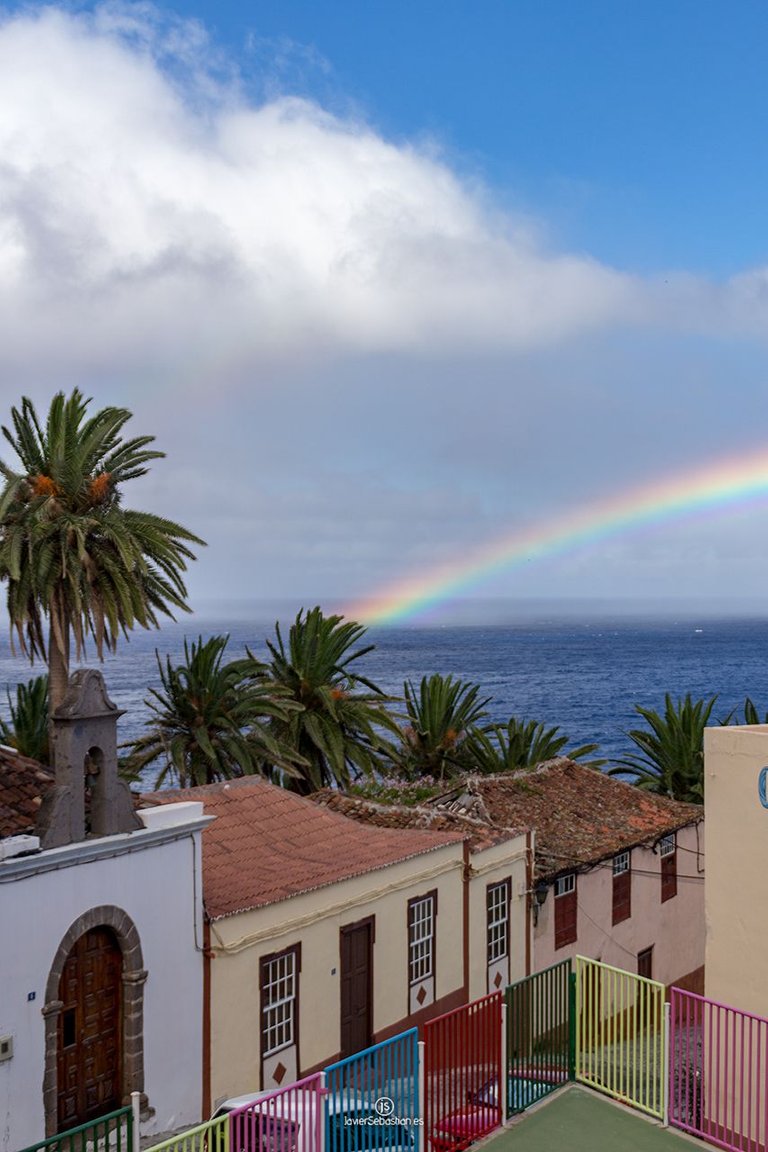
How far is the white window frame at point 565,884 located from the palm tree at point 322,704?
30.1 feet

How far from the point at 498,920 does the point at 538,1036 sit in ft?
30.6

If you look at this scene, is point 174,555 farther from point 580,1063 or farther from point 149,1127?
point 580,1063

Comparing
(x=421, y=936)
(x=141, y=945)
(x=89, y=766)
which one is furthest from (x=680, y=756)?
(x=89, y=766)

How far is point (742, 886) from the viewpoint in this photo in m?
14.6

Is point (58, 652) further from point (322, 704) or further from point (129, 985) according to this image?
point (129, 985)

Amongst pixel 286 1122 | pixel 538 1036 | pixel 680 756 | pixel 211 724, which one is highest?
pixel 211 724

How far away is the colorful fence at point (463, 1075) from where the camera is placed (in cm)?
1330

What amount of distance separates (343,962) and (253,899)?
300 cm

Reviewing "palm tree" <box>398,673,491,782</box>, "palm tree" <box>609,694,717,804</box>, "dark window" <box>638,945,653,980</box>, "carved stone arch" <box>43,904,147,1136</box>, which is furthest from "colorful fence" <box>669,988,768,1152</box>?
"palm tree" <box>609,694,717,804</box>

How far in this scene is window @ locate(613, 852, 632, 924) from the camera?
2800cm

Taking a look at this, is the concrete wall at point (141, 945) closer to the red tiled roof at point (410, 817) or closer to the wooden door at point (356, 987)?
the wooden door at point (356, 987)

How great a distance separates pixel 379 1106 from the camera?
1302 cm

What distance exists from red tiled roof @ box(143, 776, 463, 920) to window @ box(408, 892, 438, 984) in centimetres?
114

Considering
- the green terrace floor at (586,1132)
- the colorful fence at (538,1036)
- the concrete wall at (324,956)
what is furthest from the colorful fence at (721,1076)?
the concrete wall at (324,956)
